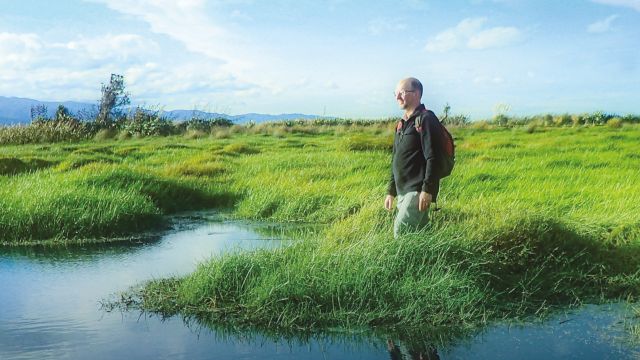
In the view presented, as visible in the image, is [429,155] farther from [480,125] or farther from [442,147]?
[480,125]

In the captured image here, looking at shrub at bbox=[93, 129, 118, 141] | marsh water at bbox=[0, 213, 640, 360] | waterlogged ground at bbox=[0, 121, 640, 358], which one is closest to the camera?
marsh water at bbox=[0, 213, 640, 360]

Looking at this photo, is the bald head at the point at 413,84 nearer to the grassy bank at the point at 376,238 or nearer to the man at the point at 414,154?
the man at the point at 414,154

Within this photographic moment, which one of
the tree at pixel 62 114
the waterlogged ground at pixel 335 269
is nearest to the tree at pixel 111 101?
the tree at pixel 62 114

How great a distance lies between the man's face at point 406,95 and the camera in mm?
6449

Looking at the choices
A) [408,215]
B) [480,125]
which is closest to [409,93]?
[408,215]

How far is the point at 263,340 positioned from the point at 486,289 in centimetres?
227

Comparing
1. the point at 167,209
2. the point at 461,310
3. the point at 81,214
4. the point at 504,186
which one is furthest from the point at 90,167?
the point at 461,310

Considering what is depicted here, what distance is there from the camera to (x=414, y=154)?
649cm

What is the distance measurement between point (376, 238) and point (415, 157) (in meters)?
0.99

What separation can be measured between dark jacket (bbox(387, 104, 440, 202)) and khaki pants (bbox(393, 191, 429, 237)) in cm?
7

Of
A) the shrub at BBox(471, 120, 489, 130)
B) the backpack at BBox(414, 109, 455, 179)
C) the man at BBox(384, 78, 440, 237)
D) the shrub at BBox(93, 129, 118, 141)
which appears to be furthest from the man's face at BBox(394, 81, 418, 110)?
the shrub at BBox(471, 120, 489, 130)

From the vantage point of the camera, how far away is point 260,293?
644cm

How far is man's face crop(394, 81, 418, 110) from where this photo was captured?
21.2 ft

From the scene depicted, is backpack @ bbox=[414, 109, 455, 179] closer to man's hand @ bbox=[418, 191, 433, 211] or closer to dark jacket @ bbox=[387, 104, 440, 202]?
dark jacket @ bbox=[387, 104, 440, 202]
